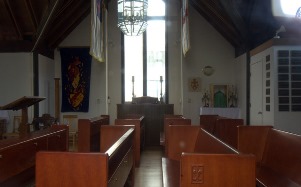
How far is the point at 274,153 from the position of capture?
3.86m

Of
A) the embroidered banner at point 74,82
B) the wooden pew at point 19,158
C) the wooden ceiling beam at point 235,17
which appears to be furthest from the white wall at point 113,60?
the wooden pew at point 19,158

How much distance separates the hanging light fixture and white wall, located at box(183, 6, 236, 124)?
4.60 metres

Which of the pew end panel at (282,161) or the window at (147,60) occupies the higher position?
the window at (147,60)

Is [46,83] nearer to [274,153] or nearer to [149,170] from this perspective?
[149,170]

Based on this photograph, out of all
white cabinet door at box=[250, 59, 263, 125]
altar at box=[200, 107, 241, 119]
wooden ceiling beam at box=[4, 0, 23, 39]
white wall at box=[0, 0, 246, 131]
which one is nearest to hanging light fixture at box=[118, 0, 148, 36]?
white cabinet door at box=[250, 59, 263, 125]

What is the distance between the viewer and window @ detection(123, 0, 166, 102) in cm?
1158

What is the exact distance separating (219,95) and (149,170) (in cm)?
554

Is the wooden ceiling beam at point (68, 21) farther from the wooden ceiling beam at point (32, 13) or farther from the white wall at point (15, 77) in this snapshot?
the white wall at point (15, 77)

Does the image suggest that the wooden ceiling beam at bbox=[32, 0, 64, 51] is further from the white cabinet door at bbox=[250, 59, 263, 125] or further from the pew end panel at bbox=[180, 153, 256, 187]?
the pew end panel at bbox=[180, 153, 256, 187]

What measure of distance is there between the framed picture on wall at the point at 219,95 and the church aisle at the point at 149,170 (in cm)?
324

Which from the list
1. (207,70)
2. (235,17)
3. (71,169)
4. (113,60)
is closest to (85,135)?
(71,169)

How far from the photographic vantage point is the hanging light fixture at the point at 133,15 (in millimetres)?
6496

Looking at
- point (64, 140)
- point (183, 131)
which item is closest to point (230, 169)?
point (183, 131)

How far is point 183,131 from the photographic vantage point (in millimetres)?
4699
